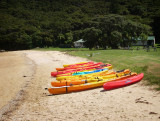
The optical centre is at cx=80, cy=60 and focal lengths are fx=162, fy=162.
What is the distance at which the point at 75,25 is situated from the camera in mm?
84312

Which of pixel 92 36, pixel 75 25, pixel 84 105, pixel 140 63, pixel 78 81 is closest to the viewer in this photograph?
pixel 84 105

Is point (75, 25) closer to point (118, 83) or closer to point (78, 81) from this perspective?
point (78, 81)

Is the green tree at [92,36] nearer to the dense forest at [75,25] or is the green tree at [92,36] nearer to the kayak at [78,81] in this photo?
the dense forest at [75,25]


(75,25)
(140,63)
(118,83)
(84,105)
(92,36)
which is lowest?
(84,105)

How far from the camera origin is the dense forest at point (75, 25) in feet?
127

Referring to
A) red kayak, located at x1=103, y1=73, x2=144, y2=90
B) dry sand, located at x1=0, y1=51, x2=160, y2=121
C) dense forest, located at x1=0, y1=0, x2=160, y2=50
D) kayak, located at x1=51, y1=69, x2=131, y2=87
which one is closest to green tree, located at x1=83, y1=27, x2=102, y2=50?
dense forest, located at x1=0, y1=0, x2=160, y2=50

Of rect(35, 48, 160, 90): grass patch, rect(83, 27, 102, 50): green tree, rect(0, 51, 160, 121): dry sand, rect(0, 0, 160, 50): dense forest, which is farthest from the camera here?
rect(0, 0, 160, 50): dense forest

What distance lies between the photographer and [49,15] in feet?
360

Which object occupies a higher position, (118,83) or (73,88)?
(118,83)

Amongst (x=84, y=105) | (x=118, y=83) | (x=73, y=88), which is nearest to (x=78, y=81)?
(x=73, y=88)

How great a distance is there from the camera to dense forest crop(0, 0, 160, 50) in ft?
127

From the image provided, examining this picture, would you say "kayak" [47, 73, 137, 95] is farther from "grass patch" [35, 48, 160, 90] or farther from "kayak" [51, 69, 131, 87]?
"grass patch" [35, 48, 160, 90]

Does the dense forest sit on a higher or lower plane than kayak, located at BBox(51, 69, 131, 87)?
higher

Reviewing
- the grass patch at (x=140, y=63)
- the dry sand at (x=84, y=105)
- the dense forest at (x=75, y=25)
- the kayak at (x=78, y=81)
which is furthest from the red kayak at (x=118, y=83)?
the dense forest at (x=75, y=25)
